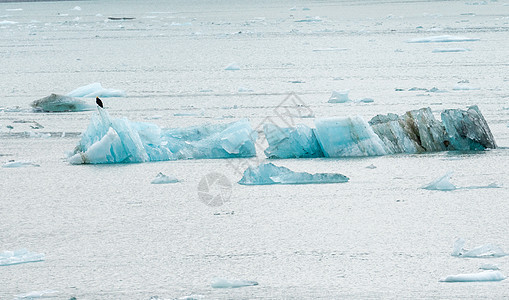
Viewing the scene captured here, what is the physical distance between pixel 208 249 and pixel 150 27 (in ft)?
55.7

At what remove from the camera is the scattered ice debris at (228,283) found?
2841 mm

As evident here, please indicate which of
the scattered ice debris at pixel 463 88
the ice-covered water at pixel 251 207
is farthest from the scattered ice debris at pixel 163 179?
the scattered ice debris at pixel 463 88

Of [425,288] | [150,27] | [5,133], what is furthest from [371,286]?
[150,27]

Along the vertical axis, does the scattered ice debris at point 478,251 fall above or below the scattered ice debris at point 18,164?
above

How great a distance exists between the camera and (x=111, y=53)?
12.7m

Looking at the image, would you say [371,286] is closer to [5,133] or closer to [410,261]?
[410,261]

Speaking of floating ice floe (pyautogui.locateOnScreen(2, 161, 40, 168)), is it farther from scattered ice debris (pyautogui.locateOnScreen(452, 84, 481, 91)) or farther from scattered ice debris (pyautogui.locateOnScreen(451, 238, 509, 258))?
scattered ice debris (pyautogui.locateOnScreen(452, 84, 481, 91))

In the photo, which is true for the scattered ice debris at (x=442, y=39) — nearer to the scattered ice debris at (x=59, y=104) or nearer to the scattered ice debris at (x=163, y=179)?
the scattered ice debris at (x=59, y=104)

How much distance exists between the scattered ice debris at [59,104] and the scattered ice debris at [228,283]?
4448 mm

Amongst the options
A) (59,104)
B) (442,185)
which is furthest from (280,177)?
(59,104)

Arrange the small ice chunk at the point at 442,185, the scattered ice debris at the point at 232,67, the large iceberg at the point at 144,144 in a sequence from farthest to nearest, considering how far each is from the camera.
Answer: the scattered ice debris at the point at 232,67 → the large iceberg at the point at 144,144 → the small ice chunk at the point at 442,185

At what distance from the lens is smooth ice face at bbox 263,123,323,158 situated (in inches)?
195

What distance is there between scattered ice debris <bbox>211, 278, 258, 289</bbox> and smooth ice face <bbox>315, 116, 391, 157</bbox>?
85.1 inches

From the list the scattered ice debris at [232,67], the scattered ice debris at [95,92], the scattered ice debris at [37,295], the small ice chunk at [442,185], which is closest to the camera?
the scattered ice debris at [37,295]
